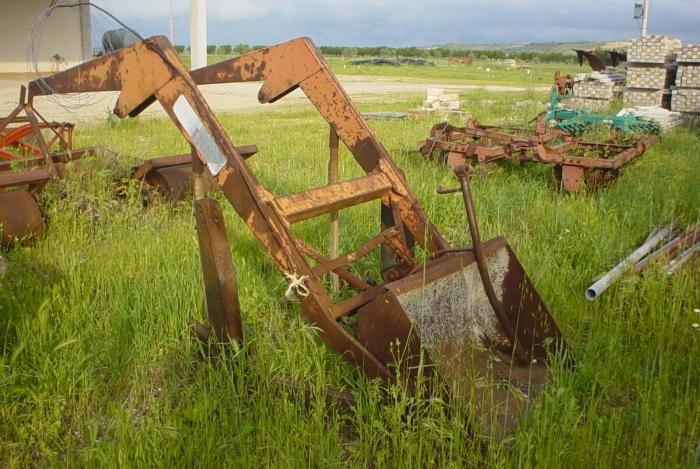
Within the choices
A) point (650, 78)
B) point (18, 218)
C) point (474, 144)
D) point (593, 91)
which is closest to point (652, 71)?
point (650, 78)

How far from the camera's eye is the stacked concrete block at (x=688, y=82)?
13.6 metres

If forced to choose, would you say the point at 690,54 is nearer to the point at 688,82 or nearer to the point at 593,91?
the point at 688,82

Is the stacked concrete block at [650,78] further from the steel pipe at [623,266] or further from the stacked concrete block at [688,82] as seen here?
the steel pipe at [623,266]

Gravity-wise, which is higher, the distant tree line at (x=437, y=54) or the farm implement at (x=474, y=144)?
the distant tree line at (x=437, y=54)

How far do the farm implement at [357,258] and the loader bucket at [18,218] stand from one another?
1478 mm

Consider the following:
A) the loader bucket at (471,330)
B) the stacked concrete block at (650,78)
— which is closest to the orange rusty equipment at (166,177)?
the loader bucket at (471,330)

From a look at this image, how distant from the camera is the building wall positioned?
22781 mm

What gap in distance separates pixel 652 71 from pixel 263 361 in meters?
14.5

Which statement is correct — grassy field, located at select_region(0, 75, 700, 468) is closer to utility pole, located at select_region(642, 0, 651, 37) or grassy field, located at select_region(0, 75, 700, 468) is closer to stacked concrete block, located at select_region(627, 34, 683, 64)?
stacked concrete block, located at select_region(627, 34, 683, 64)

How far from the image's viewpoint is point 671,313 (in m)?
3.44

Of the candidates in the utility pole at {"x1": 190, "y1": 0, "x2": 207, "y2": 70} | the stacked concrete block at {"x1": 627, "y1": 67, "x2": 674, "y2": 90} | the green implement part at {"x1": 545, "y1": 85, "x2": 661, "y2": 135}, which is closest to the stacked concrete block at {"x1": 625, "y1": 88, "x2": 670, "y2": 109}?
the stacked concrete block at {"x1": 627, "y1": 67, "x2": 674, "y2": 90}

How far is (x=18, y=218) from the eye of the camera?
4477mm

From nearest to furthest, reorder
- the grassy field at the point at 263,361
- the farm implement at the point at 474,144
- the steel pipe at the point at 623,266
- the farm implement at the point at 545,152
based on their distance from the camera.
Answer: the grassy field at the point at 263,361, the steel pipe at the point at 623,266, the farm implement at the point at 545,152, the farm implement at the point at 474,144

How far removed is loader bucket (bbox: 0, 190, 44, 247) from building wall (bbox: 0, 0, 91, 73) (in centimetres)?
1953
